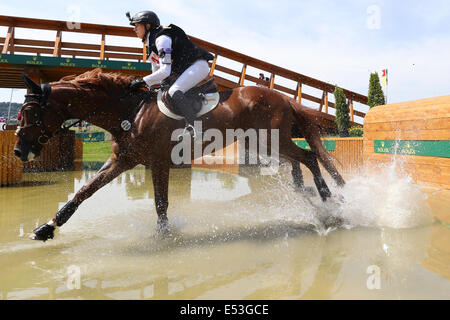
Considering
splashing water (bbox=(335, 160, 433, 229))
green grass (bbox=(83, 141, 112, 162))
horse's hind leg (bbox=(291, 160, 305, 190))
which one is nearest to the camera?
splashing water (bbox=(335, 160, 433, 229))

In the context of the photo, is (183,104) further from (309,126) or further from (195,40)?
(195,40)

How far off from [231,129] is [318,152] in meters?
1.34

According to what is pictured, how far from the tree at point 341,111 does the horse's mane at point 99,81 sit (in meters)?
12.1

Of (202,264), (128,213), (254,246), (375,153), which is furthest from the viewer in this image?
(375,153)

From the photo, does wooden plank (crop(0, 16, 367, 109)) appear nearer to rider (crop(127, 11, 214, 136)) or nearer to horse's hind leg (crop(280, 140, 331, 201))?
rider (crop(127, 11, 214, 136))

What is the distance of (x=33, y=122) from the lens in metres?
3.53

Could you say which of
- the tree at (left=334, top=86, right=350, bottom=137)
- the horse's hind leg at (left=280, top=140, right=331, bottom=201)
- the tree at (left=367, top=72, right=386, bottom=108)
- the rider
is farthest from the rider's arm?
the tree at (left=367, top=72, right=386, bottom=108)

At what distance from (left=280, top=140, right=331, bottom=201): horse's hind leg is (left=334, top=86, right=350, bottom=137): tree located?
1056cm

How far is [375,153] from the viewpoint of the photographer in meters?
8.50

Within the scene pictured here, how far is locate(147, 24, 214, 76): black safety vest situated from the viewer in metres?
3.89

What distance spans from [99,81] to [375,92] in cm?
1451

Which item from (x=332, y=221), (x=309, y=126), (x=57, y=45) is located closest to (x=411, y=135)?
(x=309, y=126)
